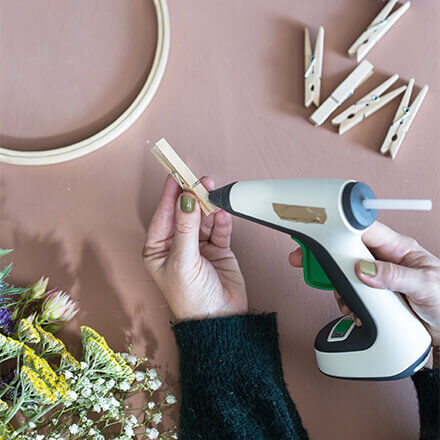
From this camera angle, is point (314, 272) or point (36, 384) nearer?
point (36, 384)

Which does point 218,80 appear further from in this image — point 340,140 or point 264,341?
point 264,341

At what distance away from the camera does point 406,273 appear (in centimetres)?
60

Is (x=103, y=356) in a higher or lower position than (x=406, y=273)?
higher

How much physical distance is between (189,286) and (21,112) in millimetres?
564

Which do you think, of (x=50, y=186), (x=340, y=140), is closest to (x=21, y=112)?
(x=50, y=186)

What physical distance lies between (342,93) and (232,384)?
64 centimetres

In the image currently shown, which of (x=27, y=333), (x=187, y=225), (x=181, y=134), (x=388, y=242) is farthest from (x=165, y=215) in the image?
(x=388, y=242)

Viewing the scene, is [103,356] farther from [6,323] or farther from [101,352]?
[6,323]

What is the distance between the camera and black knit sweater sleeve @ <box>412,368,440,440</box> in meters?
0.67

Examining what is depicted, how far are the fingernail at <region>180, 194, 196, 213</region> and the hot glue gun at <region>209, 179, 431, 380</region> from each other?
0.11 ft

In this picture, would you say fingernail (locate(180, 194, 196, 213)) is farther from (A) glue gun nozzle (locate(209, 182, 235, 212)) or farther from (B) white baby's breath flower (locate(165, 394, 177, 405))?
(B) white baby's breath flower (locate(165, 394, 177, 405))

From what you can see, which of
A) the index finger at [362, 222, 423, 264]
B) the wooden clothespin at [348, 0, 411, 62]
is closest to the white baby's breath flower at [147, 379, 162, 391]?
the index finger at [362, 222, 423, 264]

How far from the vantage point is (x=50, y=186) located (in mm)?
896

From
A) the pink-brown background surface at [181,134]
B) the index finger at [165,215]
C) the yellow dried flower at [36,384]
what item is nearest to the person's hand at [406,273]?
the pink-brown background surface at [181,134]
